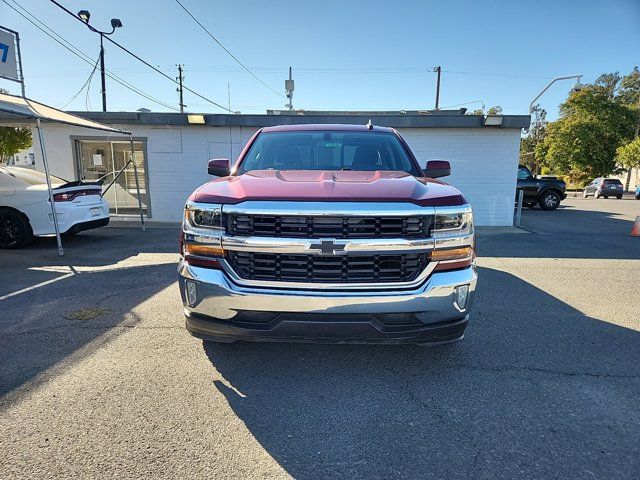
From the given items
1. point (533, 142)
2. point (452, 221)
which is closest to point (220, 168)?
point (452, 221)

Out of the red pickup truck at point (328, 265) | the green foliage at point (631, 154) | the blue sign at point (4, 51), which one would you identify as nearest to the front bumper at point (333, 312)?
the red pickup truck at point (328, 265)

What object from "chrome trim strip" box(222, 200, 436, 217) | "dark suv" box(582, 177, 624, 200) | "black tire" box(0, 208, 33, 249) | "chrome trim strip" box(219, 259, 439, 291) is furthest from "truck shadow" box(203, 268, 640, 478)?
"dark suv" box(582, 177, 624, 200)

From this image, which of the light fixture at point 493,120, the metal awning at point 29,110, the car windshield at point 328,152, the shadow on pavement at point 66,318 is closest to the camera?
the shadow on pavement at point 66,318

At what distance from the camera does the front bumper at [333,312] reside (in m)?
2.45

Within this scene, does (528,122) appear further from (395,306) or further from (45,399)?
(45,399)

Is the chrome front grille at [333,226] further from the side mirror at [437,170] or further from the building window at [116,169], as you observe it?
the building window at [116,169]

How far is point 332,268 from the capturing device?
8.39 ft

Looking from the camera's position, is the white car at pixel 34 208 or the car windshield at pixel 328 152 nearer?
the car windshield at pixel 328 152

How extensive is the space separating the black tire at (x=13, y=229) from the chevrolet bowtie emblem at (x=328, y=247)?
7579mm

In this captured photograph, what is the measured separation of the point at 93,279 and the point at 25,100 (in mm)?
4111

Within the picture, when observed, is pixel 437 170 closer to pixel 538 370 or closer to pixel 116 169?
pixel 538 370

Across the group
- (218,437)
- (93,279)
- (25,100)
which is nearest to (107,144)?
(25,100)

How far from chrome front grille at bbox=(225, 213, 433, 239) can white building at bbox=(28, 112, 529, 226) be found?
872cm

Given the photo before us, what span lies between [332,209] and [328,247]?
0.24m
